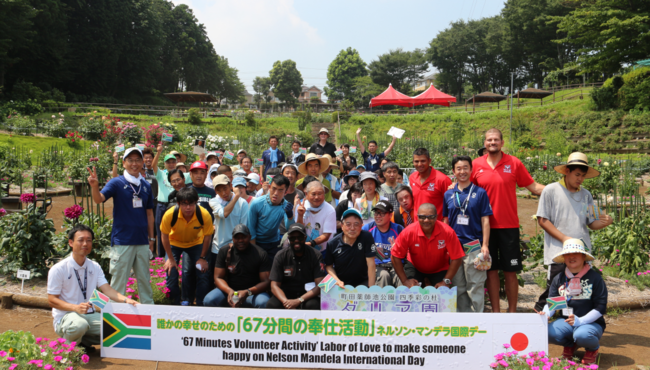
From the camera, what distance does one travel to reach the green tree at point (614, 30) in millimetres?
22484

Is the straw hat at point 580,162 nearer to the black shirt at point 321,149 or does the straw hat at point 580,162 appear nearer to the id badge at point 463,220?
the id badge at point 463,220

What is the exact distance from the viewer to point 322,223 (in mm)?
4770

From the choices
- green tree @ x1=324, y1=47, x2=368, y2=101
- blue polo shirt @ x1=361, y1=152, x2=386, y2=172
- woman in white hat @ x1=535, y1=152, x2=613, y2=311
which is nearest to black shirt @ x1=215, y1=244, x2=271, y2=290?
woman in white hat @ x1=535, y1=152, x2=613, y2=311

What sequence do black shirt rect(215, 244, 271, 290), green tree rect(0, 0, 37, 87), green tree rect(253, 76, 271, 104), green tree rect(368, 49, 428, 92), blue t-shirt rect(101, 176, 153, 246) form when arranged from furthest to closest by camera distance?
green tree rect(253, 76, 271, 104) < green tree rect(368, 49, 428, 92) < green tree rect(0, 0, 37, 87) < blue t-shirt rect(101, 176, 153, 246) < black shirt rect(215, 244, 271, 290)

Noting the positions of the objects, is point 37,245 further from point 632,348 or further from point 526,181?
point 632,348

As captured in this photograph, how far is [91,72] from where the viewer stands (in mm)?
38938

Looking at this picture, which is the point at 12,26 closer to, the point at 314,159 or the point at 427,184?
the point at 314,159

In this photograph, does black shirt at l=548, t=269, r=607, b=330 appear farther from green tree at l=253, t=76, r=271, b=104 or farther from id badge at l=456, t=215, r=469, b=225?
green tree at l=253, t=76, r=271, b=104

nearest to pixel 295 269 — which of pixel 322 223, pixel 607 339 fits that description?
pixel 322 223

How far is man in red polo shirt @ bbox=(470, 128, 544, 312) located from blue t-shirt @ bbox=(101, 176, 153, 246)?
3.78 m

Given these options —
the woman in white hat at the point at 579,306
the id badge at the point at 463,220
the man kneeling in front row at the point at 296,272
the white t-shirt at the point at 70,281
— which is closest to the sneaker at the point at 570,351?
the woman in white hat at the point at 579,306

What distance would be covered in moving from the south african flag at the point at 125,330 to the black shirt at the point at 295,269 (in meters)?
1.26

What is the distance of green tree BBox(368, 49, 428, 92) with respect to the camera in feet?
191

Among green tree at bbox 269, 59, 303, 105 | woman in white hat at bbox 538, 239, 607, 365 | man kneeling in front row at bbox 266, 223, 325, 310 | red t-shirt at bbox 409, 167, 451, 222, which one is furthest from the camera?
green tree at bbox 269, 59, 303, 105
